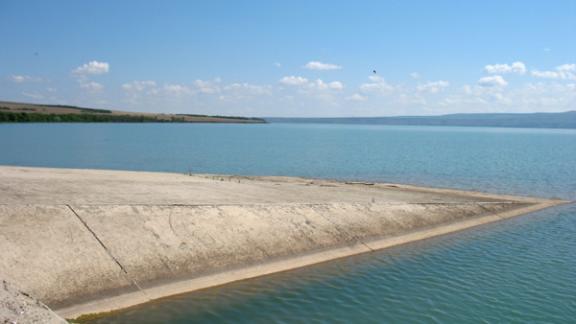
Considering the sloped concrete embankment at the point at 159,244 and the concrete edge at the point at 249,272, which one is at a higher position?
the sloped concrete embankment at the point at 159,244

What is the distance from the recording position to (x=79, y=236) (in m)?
18.7

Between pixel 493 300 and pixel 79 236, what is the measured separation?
1459 cm

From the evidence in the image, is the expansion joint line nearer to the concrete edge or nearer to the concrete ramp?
the concrete ramp

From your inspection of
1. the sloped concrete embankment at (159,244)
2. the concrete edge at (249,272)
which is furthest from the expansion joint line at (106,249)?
the concrete edge at (249,272)

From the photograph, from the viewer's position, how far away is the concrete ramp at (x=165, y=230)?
16969 millimetres

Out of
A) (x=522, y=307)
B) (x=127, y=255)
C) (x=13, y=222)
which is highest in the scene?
(x=13, y=222)

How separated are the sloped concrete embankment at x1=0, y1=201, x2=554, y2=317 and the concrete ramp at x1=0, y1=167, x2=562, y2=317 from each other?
44 mm

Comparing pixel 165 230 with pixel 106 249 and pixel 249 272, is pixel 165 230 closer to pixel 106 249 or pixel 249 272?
pixel 106 249

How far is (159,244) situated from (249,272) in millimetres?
3527

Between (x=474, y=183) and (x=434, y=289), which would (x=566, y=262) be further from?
(x=474, y=183)

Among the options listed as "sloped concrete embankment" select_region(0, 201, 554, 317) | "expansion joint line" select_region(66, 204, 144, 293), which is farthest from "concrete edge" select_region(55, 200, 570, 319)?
"expansion joint line" select_region(66, 204, 144, 293)

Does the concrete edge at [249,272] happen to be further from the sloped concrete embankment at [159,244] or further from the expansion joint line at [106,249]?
the expansion joint line at [106,249]

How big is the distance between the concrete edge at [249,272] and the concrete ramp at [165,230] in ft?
0.17

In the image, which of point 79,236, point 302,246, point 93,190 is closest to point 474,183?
point 302,246
